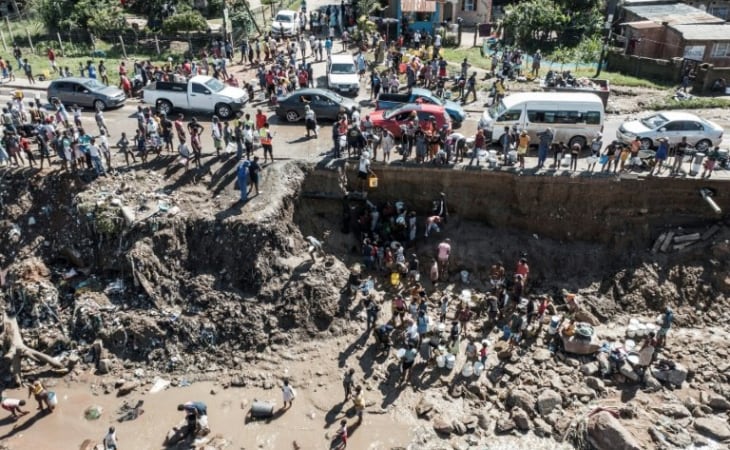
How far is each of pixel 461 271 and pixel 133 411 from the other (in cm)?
1095

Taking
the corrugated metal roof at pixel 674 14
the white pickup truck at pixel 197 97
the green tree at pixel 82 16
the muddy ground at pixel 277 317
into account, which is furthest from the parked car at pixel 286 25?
the corrugated metal roof at pixel 674 14

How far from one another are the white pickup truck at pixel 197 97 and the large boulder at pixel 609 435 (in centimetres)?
1762

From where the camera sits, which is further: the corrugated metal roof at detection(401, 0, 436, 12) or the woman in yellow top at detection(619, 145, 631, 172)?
the corrugated metal roof at detection(401, 0, 436, 12)

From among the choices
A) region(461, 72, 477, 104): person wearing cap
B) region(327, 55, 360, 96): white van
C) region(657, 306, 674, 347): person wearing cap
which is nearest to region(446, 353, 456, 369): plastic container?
region(657, 306, 674, 347): person wearing cap

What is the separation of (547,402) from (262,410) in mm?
7783

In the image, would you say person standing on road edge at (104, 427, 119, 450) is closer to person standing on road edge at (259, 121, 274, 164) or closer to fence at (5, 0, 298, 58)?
person standing on road edge at (259, 121, 274, 164)

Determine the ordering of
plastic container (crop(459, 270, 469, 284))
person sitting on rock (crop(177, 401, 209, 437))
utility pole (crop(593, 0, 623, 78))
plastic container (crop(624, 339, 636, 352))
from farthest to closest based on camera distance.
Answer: utility pole (crop(593, 0, 623, 78)) < plastic container (crop(459, 270, 469, 284)) < plastic container (crop(624, 339, 636, 352)) < person sitting on rock (crop(177, 401, 209, 437))

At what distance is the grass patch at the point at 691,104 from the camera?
25969 millimetres

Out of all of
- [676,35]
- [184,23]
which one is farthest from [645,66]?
[184,23]

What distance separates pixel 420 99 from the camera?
22719 mm

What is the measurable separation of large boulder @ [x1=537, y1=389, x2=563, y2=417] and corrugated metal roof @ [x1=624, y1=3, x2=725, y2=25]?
25.6 metres

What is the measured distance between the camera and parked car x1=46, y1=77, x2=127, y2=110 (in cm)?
2480

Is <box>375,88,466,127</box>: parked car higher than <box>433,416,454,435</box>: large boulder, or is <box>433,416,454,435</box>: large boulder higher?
<box>375,88,466,127</box>: parked car

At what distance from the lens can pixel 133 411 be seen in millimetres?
15594
